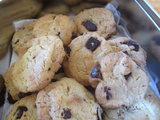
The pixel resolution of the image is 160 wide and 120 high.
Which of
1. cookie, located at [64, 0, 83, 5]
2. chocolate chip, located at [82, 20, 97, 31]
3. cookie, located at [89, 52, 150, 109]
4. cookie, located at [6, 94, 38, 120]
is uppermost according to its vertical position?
cookie, located at [64, 0, 83, 5]

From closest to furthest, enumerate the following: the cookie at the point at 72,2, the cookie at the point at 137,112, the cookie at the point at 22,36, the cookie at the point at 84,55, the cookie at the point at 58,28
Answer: the cookie at the point at 137,112 → the cookie at the point at 84,55 → the cookie at the point at 58,28 → the cookie at the point at 22,36 → the cookie at the point at 72,2

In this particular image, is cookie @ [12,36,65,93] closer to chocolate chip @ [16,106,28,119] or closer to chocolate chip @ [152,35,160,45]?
chocolate chip @ [16,106,28,119]

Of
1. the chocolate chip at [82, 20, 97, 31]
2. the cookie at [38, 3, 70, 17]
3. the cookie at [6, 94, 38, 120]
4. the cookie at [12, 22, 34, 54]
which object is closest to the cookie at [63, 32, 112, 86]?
the chocolate chip at [82, 20, 97, 31]

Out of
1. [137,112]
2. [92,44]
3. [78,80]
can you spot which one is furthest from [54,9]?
[137,112]

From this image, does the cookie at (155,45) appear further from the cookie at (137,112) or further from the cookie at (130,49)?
the cookie at (137,112)

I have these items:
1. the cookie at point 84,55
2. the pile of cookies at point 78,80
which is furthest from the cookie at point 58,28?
the cookie at point 84,55

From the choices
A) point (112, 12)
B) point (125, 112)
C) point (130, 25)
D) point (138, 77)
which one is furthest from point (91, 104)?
point (112, 12)
